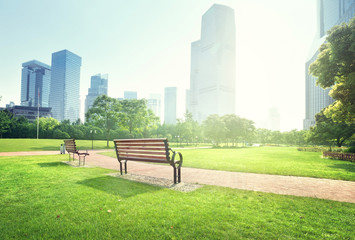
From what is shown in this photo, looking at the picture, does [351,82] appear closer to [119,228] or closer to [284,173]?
[284,173]

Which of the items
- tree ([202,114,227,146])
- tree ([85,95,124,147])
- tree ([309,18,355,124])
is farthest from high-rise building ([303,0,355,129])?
tree ([309,18,355,124])

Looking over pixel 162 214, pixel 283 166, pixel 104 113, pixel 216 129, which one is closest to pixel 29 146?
pixel 104 113

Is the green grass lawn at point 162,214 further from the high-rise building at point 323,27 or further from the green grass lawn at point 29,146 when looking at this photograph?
the high-rise building at point 323,27

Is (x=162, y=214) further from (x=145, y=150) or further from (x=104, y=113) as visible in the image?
(x=104, y=113)

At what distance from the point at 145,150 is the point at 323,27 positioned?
196136 millimetres

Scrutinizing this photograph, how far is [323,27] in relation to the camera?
14862 cm

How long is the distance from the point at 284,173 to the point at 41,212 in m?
8.66

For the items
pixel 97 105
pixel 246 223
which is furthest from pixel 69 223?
pixel 97 105

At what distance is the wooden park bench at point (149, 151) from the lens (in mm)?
5719

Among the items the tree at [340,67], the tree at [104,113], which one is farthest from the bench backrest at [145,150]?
the tree at [104,113]

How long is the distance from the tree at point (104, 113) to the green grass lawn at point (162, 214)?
31.1 metres

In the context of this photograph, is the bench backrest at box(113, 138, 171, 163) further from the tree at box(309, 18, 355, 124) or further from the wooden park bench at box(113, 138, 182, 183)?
the tree at box(309, 18, 355, 124)

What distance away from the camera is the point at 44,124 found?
187ft

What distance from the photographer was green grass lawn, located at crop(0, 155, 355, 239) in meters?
2.80
